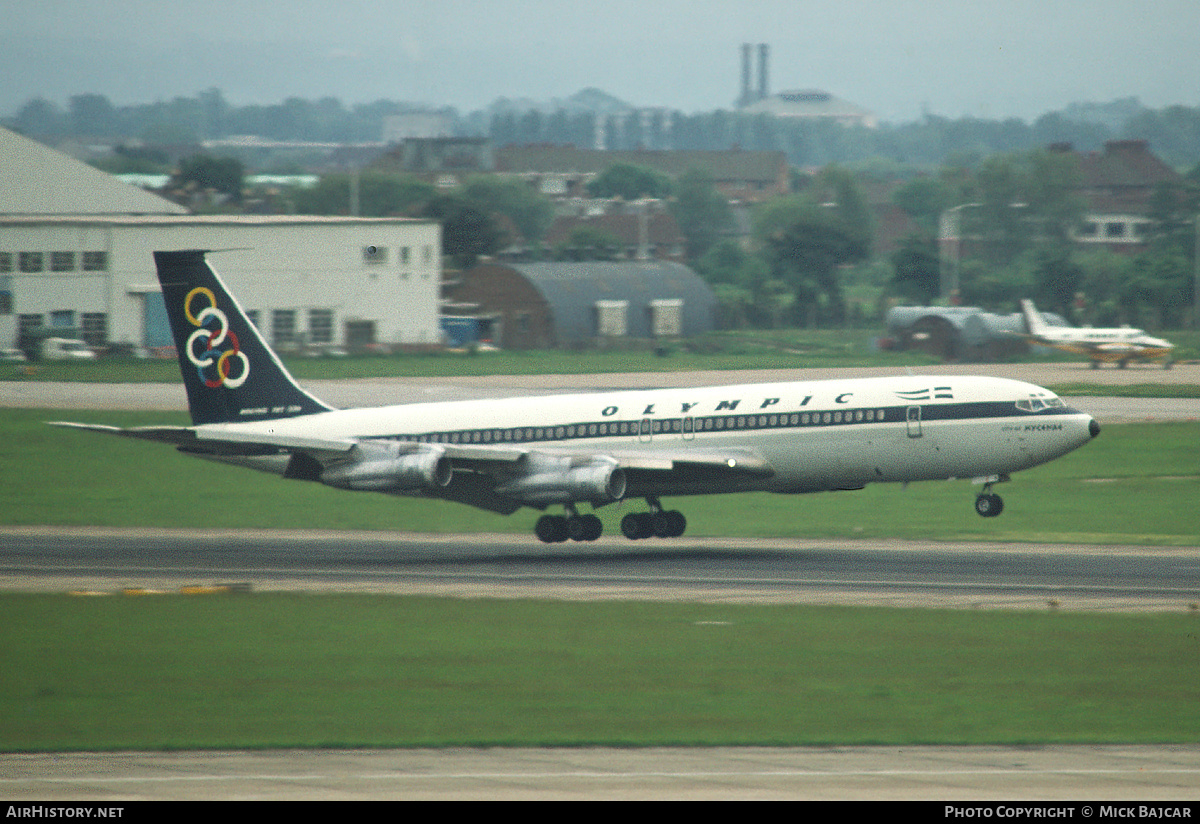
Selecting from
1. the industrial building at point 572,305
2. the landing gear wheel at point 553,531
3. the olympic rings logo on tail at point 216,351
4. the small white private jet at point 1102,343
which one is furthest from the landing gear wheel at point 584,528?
the industrial building at point 572,305

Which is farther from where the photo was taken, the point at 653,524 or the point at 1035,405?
the point at 653,524

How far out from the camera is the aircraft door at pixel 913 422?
48719 millimetres

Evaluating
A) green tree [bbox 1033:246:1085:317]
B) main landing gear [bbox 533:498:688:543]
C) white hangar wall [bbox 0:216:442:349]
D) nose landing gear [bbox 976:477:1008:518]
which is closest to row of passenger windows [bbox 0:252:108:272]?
white hangar wall [bbox 0:216:442:349]

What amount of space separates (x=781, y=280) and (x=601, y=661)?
142 meters

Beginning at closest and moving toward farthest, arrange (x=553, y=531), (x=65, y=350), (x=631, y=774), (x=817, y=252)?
(x=631, y=774) → (x=553, y=531) → (x=65, y=350) → (x=817, y=252)

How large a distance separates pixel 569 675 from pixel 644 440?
21.7m

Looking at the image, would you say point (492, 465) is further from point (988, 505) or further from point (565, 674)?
point (565, 674)

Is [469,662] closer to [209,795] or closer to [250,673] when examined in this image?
[250,673]

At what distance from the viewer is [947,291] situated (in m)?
156

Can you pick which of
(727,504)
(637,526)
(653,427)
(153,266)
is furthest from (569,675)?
Result: (153,266)

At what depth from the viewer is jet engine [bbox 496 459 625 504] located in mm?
48669

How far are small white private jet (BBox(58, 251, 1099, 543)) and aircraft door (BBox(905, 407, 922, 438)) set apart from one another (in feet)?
0.14

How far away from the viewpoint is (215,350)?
5359cm
